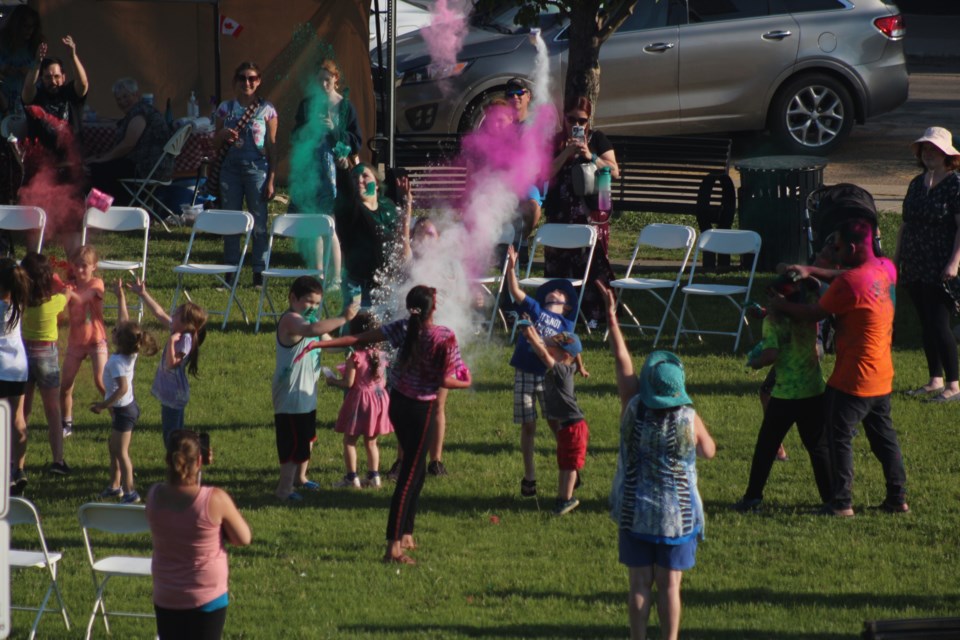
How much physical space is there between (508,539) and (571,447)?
0.67m

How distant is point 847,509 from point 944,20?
76.0 feet

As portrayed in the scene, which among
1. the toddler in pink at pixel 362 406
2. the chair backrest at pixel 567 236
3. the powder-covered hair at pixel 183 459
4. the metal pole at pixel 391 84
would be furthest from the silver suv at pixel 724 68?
the powder-covered hair at pixel 183 459

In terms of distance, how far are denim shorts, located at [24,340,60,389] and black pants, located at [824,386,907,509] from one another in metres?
4.63

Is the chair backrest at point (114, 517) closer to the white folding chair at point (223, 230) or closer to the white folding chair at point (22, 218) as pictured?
the white folding chair at point (223, 230)

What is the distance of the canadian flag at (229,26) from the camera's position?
15922mm

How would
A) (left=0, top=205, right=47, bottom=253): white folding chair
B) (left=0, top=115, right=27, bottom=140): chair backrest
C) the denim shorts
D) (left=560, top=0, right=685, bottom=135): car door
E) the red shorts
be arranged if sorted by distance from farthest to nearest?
(left=560, top=0, right=685, bottom=135): car door < (left=0, top=115, right=27, bottom=140): chair backrest < (left=0, top=205, right=47, bottom=253): white folding chair < the denim shorts < the red shorts

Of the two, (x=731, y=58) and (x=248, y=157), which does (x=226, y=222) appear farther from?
(x=731, y=58)

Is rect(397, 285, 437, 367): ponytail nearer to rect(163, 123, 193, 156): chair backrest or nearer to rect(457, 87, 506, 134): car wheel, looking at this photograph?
rect(163, 123, 193, 156): chair backrest

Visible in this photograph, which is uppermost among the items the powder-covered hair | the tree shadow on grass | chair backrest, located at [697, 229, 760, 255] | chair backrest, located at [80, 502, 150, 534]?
chair backrest, located at [697, 229, 760, 255]

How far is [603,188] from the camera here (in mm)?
11359

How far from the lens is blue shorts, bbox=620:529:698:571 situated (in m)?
5.81

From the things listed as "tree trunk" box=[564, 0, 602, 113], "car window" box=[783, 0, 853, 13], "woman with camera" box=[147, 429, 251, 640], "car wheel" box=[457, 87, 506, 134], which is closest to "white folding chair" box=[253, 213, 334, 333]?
"tree trunk" box=[564, 0, 602, 113]

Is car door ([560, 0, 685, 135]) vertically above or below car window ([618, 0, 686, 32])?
below

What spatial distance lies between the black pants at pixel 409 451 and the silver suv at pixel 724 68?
9.29 meters
